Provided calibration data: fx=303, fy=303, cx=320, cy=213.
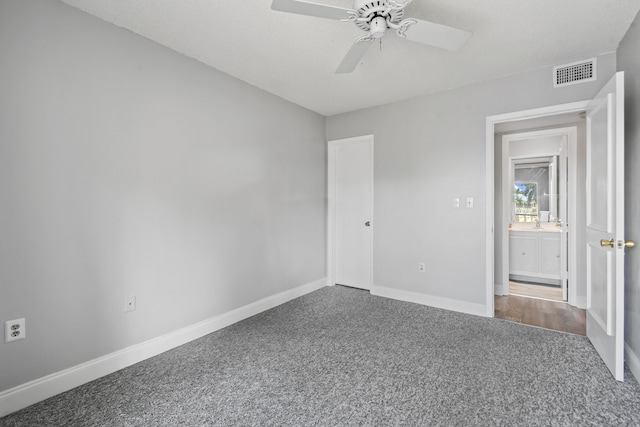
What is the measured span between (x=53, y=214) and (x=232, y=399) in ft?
5.25

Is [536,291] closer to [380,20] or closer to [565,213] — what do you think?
[565,213]

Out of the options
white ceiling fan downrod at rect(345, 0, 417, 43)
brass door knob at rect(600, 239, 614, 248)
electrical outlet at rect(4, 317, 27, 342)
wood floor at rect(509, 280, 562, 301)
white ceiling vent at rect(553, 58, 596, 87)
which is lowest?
wood floor at rect(509, 280, 562, 301)

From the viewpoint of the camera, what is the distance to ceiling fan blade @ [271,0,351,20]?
1.52 metres

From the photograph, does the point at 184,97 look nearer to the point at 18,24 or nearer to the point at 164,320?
the point at 18,24

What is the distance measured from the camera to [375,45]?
2459 mm

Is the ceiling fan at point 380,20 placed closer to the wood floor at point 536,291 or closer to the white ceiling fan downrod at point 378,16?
the white ceiling fan downrod at point 378,16

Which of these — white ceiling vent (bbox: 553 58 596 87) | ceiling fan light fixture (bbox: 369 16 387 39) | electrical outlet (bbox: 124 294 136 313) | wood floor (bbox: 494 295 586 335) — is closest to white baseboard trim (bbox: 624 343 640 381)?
wood floor (bbox: 494 295 586 335)

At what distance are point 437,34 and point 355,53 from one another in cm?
51

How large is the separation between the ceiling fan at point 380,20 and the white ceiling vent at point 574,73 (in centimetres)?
156

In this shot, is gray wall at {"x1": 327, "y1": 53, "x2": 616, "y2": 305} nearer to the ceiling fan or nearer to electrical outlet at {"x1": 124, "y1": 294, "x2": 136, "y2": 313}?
the ceiling fan

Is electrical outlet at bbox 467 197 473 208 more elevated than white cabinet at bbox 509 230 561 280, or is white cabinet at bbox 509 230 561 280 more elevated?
electrical outlet at bbox 467 197 473 208

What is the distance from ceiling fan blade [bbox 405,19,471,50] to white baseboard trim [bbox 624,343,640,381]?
2381 millimetres

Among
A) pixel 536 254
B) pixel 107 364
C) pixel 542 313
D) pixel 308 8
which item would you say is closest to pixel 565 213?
pixel 536 254

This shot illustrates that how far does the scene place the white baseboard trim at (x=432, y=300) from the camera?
3.24 metres
